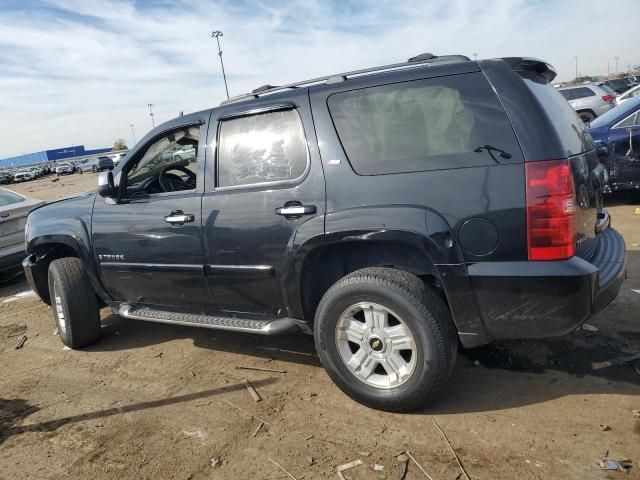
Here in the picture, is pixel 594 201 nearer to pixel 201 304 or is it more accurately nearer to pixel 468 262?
pixel 468 262

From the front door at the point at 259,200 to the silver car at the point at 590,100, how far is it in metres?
16.3

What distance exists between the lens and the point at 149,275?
3783 mm

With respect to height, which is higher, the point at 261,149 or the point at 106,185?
the point at 261,149

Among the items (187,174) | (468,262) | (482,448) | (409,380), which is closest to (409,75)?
Answer: (468,262)

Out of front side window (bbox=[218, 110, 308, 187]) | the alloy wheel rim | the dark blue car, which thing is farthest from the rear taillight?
the dark blue car

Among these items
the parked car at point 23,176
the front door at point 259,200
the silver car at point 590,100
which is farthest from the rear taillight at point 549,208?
the parked car at point 23,176

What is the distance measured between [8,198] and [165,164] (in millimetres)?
4605

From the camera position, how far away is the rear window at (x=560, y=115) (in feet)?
8.59

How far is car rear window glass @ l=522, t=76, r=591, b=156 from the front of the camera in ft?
8.58

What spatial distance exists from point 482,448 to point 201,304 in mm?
2131

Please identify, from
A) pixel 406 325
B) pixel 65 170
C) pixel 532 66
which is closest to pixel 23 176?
A: pixel 65 170

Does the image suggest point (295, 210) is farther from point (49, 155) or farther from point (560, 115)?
point (49, 155)

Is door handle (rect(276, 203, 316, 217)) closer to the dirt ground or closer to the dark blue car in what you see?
the dirt ground

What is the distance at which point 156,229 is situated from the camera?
12.0 feet
